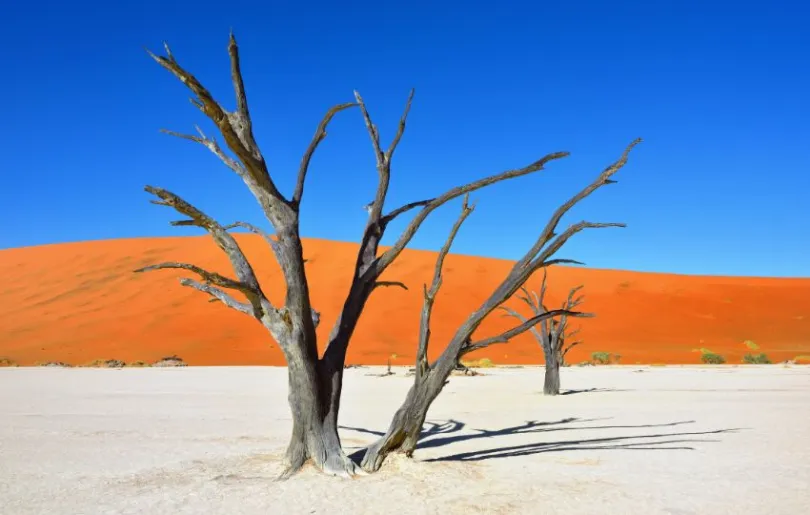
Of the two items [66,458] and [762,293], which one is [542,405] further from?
[762,293]

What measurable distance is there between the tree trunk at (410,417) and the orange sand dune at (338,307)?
77.7 ft

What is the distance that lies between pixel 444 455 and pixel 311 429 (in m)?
1.94

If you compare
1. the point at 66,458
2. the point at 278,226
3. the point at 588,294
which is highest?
the point at 588,294

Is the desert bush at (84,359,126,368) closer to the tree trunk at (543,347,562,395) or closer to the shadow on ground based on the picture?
the tree trunk at (543,347,562,395)

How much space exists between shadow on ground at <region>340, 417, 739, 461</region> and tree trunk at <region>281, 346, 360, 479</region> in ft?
3.20

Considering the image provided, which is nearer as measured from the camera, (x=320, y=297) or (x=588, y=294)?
(x=320, y=297)

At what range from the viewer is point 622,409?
12562 millimetres

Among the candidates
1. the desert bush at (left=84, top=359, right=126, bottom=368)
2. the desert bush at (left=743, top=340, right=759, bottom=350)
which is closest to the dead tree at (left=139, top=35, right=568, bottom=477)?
the desert bush at (left=84, top=359, right=126, bottom=368)

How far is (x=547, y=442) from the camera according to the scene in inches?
335

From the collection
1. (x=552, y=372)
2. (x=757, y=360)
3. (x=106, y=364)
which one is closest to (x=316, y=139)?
(x=552, y=372)

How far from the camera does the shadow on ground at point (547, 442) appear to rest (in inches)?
303

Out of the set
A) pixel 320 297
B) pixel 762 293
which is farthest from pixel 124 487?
pixel 762 293

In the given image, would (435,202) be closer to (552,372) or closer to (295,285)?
(295,285)

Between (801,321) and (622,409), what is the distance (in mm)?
39946
